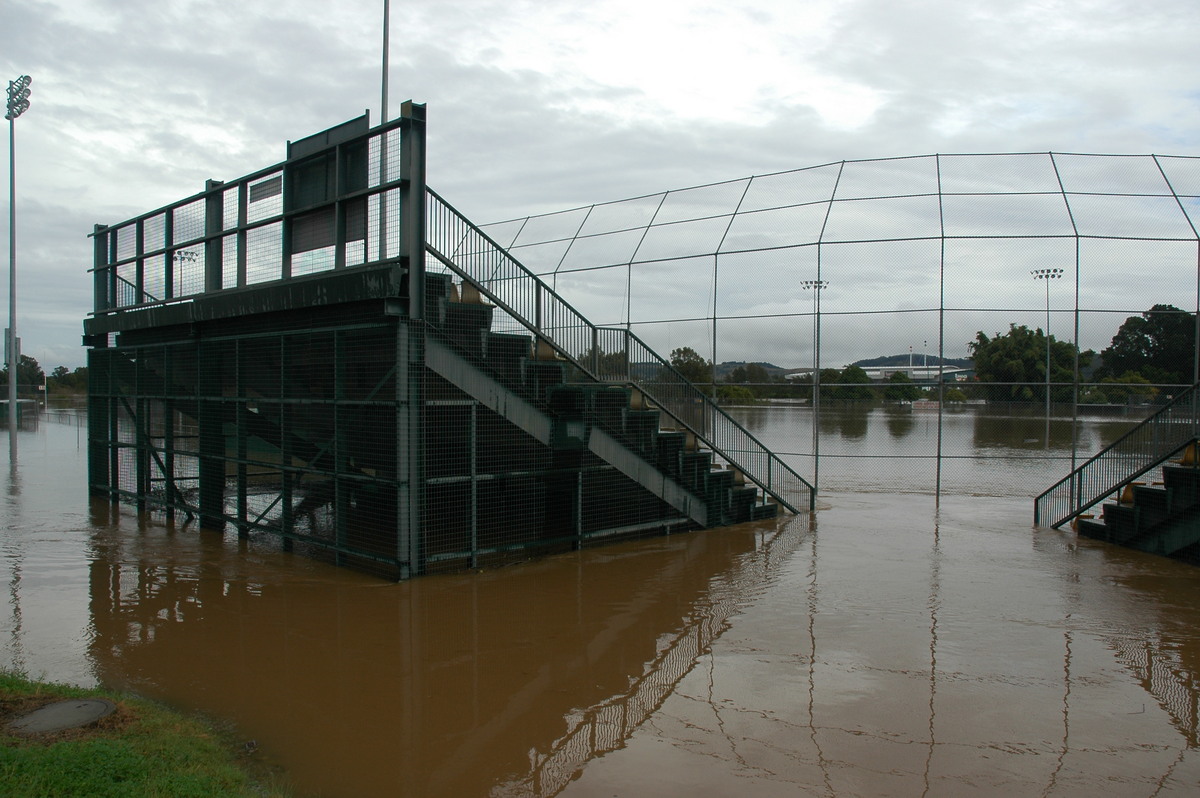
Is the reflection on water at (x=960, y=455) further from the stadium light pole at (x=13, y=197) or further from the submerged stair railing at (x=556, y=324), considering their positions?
the stadium light pole at (x=13, y=197)

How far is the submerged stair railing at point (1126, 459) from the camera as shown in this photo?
11984 millimetres

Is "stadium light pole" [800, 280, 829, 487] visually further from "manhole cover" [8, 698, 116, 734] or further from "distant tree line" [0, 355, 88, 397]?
"distant tree line" [0, 355, 88, 397]

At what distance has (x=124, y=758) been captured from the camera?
4.40 meters

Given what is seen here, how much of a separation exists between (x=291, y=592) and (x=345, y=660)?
265 centimetres

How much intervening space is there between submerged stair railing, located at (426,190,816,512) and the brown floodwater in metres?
2.60

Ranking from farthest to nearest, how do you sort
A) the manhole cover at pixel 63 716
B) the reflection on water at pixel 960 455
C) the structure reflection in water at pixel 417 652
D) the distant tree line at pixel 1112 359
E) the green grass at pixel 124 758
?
the reflection on water at pixel 960 455 → the distant tree line at pixel 1112 359 → the structure reflection in water at pixel 417 652 → the manhole cover at pixel 63 716 → the green grass at pixel 124 758

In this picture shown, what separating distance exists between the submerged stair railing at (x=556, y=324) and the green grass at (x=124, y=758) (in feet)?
19.6

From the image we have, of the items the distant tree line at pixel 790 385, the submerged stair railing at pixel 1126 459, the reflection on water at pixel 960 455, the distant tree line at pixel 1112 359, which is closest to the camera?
the submerged stair railing at pixel 1126 459

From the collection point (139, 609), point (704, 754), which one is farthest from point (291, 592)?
point (704, 754)

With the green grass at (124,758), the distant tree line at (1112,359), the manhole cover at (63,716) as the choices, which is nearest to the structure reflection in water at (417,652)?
the green grass at (124,758)

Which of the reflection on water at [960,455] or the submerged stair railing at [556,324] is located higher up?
the submerged stair railing at [556,324]

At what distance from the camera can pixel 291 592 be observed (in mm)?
9281

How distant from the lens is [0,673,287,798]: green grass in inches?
160

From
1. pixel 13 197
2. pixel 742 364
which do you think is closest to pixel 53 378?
pixel 13 197
